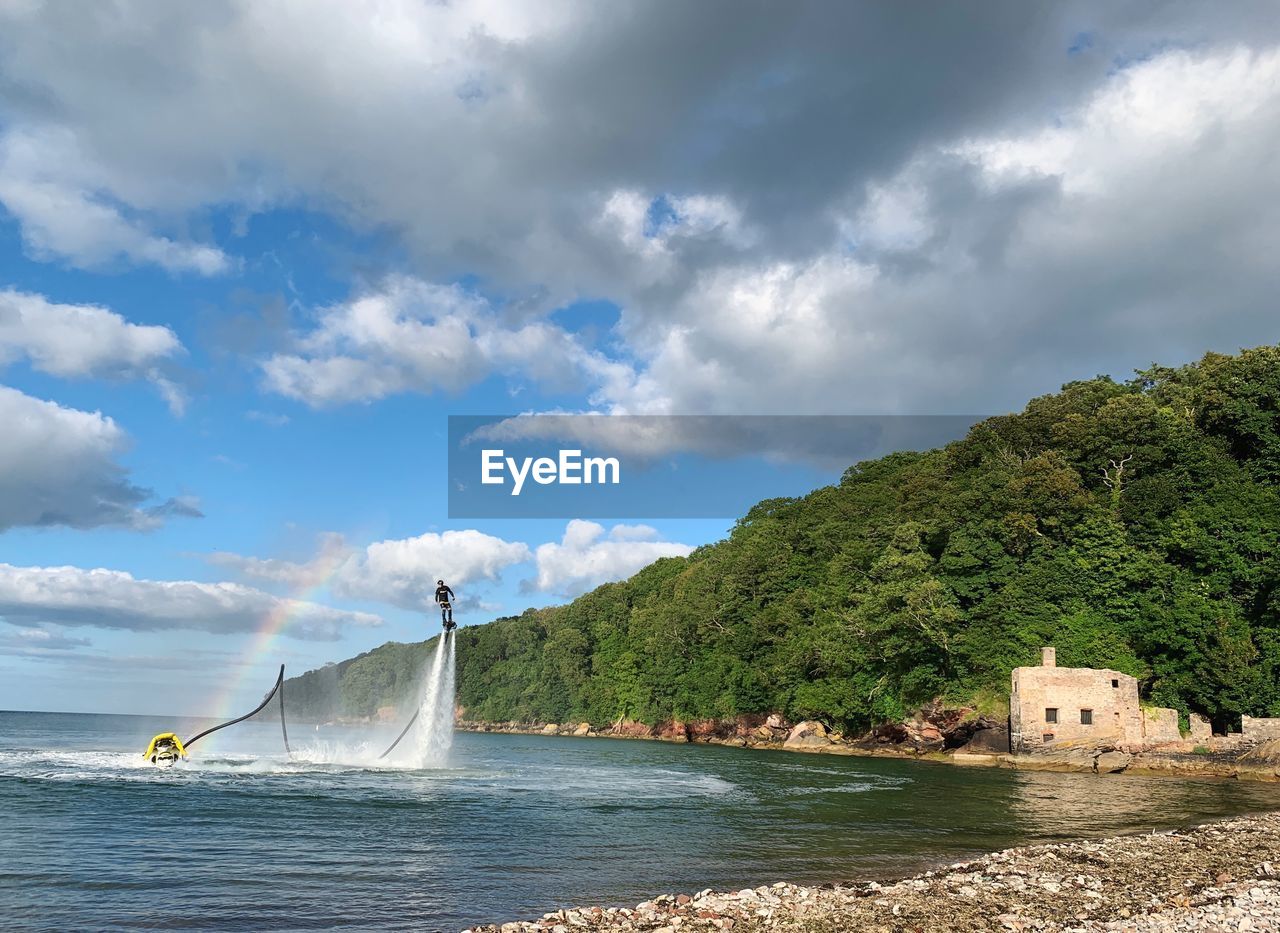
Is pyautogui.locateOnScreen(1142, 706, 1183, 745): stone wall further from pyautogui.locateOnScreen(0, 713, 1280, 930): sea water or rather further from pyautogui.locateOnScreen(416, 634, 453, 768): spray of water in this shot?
pyautogui.locateOnScreen(416, 634, 453, 768): spray of water

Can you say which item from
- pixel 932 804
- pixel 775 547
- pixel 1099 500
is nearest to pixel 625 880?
pixel 932 804

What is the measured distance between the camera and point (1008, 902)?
559 inches

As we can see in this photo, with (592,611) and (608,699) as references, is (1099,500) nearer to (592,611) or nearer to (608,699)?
(608,699)

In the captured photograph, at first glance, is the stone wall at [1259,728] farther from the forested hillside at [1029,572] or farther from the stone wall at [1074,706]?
the stone wall at [1074,706]

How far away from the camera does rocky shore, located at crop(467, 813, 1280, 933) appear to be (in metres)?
12.7

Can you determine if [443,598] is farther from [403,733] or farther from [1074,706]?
[1074,706]

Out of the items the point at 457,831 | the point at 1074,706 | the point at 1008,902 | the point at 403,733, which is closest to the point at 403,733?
the point at 403,733

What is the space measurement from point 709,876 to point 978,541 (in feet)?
186

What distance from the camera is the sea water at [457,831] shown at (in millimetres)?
15281

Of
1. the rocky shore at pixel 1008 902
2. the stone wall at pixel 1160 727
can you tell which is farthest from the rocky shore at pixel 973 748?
the rocky shore at pixel 1008 902

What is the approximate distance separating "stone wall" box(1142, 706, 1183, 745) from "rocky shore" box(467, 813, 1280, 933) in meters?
41.4

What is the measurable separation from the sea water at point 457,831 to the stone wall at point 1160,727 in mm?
9254

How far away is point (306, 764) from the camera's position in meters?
47.4

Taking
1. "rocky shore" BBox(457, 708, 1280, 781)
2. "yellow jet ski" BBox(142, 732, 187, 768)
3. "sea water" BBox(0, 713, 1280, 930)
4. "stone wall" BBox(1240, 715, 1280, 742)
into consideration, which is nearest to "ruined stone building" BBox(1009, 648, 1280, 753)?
"rocky shore" BBox(457, 708, 1280, 781)
